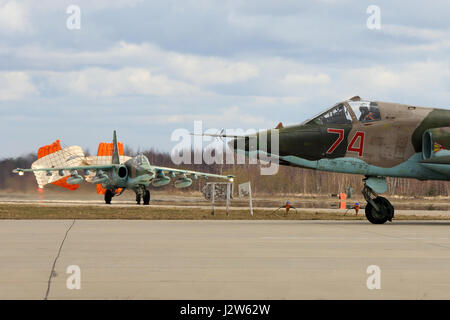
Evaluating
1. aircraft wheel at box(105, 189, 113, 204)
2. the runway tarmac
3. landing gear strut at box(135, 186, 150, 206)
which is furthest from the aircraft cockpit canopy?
the runway tarmac

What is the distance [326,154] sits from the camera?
59.7 ft

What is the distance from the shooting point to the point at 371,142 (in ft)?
60.2

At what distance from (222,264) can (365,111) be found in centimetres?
1061

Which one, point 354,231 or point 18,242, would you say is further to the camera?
point 354,231

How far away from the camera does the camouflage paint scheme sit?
18.0m

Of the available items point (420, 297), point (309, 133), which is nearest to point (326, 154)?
point (309, 133)

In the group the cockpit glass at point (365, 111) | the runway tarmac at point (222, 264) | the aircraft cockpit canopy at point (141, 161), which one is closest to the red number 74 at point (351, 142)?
the cockpit glass at point (365, 111)

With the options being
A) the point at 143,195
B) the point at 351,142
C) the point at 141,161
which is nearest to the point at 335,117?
the point at 351,142

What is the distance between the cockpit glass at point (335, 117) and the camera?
1831 centimetres

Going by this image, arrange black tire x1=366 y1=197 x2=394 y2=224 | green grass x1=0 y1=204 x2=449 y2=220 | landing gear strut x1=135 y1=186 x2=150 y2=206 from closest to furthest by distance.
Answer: black tire x1=366 y1=197 x2=394 y2=224, green grass x1=0 y1=204 x2=449 y2=220, landing gear strut x1=135 y1=186 x2=150 y2=206

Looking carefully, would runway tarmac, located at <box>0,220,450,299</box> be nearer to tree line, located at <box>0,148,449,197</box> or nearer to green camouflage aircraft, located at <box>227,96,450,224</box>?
green camouflage aircraft, located at <box>227,96,450,224</box>

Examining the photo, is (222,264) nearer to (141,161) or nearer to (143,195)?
(143,195)
